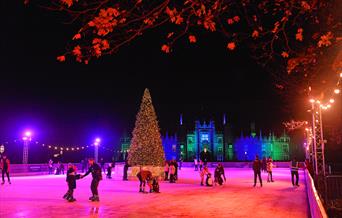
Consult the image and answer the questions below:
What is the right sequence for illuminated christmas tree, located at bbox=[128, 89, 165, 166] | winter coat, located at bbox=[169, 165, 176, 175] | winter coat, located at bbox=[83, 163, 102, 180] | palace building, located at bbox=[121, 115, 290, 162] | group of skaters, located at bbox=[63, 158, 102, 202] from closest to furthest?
1. group of skaters, located at bbox=[63, 158, 102, 202]
2. winter coat, located at bbox=[83, 163, 102, 180]
3. winter coat, located at bbox=[169, 165, 176, 175]
4. illuminated christmas tree, located at bbox=[128, 89, 165, 166]
5. palace building, located at bbox=[121, 115, 290, 162]

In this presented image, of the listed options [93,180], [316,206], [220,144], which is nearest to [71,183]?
[93,180]

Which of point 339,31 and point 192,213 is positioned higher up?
point 339,31

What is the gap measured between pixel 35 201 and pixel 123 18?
1117cm

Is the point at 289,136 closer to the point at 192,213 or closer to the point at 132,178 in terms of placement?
the point at 132,178

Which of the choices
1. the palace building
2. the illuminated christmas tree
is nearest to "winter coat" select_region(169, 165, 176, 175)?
the illuminated christmas tree

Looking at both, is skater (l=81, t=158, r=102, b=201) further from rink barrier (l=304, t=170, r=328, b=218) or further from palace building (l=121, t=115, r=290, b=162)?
palace building (l=121, t=115, r=290, b=162)

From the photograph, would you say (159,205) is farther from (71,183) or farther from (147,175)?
(147,175)

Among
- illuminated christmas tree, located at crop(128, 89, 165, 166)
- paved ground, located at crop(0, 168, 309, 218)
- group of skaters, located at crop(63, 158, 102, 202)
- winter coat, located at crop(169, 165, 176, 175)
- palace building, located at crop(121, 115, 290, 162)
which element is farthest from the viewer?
palace building, located at crop(121, 115, 290, 162)

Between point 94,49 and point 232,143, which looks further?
point 232,143

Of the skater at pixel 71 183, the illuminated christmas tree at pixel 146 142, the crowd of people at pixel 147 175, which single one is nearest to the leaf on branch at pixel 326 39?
the crowd of people at pixel 147 175

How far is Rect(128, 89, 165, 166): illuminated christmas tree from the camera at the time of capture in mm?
30219

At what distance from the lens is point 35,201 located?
51.1 ft

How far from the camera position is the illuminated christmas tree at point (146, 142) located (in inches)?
1190

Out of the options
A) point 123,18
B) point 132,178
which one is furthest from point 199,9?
point 132,178
